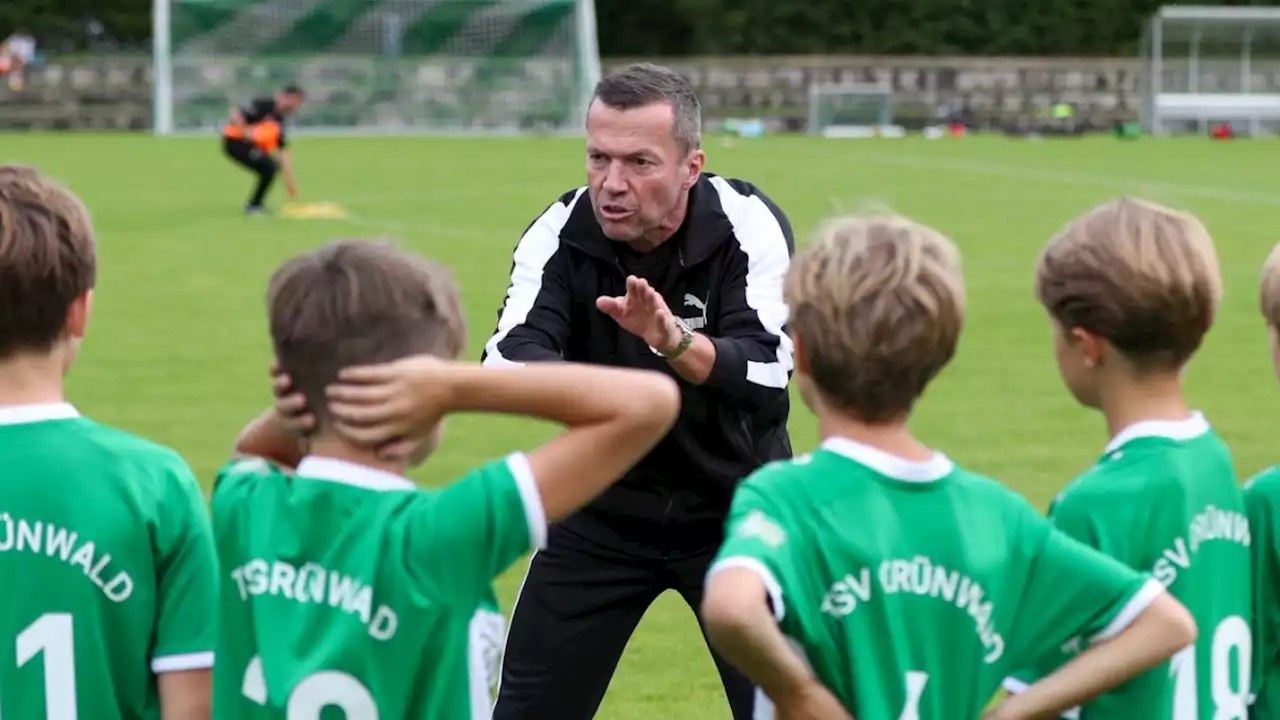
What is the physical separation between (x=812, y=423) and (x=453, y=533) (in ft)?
26.0

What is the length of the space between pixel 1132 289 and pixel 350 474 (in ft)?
4.57

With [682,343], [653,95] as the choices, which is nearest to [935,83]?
[653,95]

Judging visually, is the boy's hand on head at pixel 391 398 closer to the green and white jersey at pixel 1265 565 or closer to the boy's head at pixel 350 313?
the boy's head at pixel 350 313

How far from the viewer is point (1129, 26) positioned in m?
56.8

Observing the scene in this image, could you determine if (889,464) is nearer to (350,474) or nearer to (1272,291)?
(350,474)

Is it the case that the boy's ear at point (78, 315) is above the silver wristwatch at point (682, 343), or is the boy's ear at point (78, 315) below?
above

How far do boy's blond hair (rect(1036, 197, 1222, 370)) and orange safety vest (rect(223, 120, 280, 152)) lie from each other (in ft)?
71.3

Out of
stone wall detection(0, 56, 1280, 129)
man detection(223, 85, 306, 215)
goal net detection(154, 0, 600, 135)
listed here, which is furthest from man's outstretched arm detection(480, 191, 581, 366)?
stone wall detection(0, 56, 1280, 129)

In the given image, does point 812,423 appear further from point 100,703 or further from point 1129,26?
point 1129,26

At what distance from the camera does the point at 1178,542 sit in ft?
9.87

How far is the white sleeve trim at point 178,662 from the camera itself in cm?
299

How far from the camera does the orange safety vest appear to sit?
23.9 metres

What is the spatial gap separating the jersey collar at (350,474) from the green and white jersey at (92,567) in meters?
0.35

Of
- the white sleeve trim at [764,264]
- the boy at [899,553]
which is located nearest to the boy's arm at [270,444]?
the boy at [899,553]
